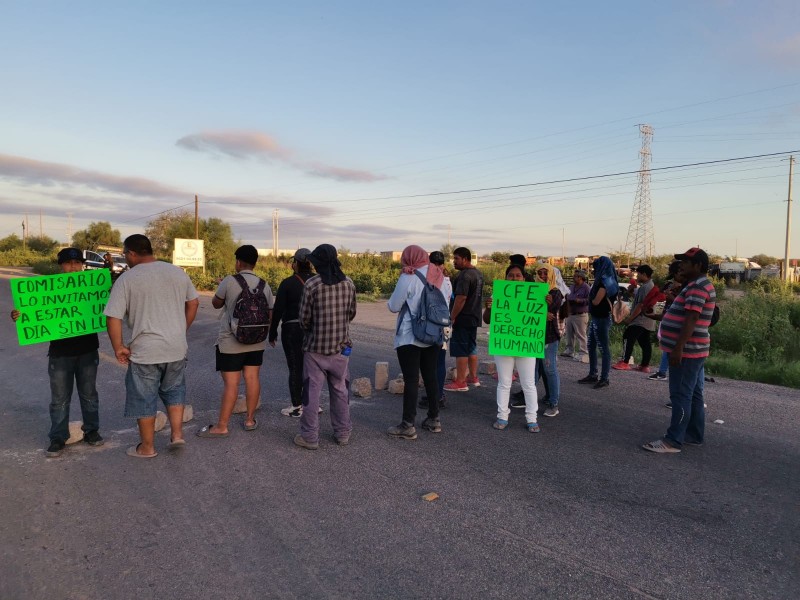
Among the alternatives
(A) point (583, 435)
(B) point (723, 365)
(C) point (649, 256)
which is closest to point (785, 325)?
(B) point (723, 365)

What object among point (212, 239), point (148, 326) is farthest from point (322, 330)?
point (212, 239)

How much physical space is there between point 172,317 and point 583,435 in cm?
439

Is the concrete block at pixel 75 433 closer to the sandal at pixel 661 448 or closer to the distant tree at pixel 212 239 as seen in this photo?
the sandal at pixel 661 448

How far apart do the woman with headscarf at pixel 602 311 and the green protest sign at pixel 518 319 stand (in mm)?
2458

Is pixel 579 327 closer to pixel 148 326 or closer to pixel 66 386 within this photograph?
pixel 148 326

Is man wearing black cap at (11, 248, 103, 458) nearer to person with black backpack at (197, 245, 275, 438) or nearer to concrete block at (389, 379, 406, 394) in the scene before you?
person with black backpack at (197, 245, 275, 438)

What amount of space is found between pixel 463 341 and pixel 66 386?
4742 millimetres

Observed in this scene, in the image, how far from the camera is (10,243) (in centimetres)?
8912

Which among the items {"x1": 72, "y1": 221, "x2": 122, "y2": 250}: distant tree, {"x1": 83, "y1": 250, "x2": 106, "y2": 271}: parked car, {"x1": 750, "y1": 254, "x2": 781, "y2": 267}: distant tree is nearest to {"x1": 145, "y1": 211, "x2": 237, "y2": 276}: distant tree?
{"x1": 83, "y1": 250, "x2": 106, "y2": 271}: parked car

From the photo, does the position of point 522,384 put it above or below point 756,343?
above

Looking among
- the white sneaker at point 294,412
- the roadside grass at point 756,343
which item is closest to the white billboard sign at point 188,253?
the roadside grass at point 756,343

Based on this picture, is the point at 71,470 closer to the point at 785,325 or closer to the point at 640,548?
the point at 640,548

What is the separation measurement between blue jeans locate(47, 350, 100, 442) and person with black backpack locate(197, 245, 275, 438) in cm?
112

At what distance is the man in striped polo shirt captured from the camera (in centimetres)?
523
